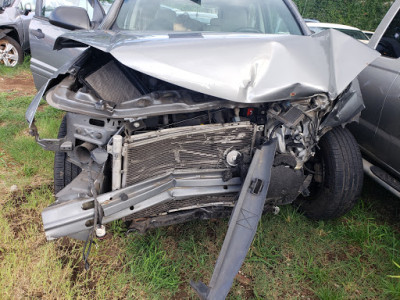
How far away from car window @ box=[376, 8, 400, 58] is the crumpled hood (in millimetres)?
977

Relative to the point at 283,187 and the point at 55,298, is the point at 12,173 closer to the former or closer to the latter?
the point at 55,298

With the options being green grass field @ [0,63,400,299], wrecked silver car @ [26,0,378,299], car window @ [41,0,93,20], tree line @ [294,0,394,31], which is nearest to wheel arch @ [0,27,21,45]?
car window @ [41,0,93,20]

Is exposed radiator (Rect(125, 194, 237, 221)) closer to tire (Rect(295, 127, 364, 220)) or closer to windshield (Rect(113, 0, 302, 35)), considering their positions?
tire (Rect(295, 127, 364, 220))

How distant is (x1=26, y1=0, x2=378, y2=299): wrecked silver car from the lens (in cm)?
168

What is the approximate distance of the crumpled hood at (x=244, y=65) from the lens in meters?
1.64

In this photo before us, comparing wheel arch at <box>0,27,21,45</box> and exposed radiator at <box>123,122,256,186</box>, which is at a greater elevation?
exposed radiator at <box>123,122,256,186</box>

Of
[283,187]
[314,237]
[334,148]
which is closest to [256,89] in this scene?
[283,187]

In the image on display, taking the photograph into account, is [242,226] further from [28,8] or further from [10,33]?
[10,33]

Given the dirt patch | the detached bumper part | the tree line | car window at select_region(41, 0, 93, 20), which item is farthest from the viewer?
the tree line

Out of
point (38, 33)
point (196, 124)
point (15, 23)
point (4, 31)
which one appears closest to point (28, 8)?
point (15, 23)

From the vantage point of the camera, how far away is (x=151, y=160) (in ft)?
6.15

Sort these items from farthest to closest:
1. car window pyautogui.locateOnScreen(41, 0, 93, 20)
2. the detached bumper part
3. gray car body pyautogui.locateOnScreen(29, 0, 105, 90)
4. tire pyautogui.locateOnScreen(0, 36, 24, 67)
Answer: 1. tire pyautogui.locateOnScreen(0, 36, 24, 67)
2. car window pyautogui.locateOnScreen(41, 0, 93, 20)
3. gray car body pyautogui.locateOnScreen(29, 0, 105, 90)
4. the detached bumper part

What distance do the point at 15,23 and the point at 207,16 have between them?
5.42 meters

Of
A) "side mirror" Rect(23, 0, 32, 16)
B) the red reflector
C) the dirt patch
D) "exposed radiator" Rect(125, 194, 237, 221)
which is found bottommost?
the dirt patch
